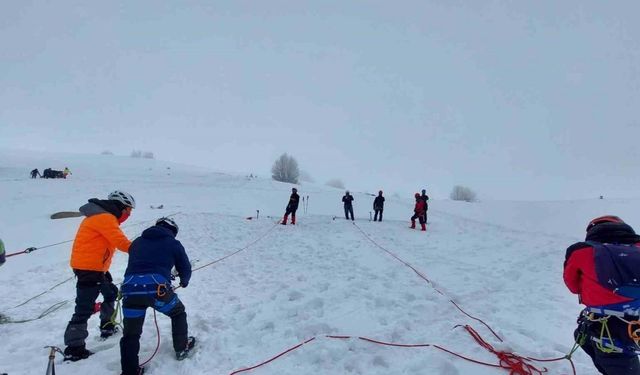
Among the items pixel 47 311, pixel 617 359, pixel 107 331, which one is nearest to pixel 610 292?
pixel 617 359

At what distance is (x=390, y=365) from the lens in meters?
4.82

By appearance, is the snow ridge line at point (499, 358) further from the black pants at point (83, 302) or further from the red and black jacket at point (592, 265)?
the black pants at point (83, 302)

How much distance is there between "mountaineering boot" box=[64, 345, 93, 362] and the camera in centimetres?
482

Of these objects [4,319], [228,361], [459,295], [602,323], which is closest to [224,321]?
[228,361]

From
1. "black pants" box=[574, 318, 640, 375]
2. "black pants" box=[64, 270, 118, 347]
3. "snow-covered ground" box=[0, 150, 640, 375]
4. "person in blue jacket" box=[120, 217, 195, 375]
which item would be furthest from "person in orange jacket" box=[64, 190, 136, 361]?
"black pants" box=[574, 318, 640, 375]

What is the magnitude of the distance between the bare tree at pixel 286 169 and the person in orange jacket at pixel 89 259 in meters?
84.2

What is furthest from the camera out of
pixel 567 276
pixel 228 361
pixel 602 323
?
pixel 228 361

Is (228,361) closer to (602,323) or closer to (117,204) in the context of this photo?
(117,204)

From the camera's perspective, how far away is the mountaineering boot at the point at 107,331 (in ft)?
18.2

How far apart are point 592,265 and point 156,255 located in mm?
5000

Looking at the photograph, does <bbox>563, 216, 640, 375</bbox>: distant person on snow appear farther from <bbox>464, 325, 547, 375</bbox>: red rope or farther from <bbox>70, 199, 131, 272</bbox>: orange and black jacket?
<bbox>70, 199, 131, 272</bbox>: orange and black jacket

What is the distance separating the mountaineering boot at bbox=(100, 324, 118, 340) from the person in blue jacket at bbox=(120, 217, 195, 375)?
1.26 meters

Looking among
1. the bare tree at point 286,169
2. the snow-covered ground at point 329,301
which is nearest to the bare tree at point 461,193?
the bare tree at point 286,169

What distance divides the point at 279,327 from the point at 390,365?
6.89 ft
